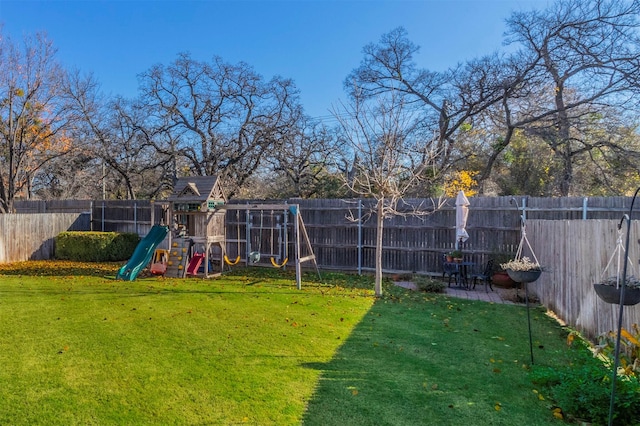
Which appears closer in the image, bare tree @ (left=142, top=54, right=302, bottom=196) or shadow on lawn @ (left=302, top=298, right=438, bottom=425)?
shadow on lawn @ (left=302, top=298, right=438, bottom=425)

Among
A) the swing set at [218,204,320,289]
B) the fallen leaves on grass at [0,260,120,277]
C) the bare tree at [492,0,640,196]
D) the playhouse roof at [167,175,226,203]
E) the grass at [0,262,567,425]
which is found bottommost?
the fallen leaves on grass at [0,260,120,277]

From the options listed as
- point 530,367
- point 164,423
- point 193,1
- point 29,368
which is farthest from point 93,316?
point 193,1

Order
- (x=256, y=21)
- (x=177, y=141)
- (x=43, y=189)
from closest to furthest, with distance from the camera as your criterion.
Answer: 1. (x=256, y=21)
2. (x=177, y=141)
3. (x=43, y=189)

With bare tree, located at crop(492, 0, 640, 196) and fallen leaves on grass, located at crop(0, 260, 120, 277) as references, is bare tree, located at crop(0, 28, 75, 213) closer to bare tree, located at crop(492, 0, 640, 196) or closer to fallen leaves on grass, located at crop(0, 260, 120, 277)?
fallen leaves on grass, located at crop(0, 260, 120, 277)

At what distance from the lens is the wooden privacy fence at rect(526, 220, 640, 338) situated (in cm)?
355

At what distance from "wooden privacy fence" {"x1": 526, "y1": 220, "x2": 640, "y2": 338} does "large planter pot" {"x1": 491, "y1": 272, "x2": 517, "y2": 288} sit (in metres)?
1.29

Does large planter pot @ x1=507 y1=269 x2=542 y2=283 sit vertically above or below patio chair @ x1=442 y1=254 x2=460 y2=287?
above

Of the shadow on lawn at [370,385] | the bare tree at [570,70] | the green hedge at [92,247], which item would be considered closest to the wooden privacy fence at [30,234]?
the green hedge at [92,247]

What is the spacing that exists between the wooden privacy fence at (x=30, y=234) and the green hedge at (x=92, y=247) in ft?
1.35

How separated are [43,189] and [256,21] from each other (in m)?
15.7

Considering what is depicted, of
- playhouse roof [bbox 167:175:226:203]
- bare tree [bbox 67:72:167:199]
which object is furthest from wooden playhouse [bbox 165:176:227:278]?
bare tree [bbox 67:72:167:199]

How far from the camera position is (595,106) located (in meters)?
11.4

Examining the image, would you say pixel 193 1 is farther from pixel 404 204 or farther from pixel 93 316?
pixel 93 316

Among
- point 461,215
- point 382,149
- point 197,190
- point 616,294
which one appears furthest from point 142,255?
point 616,294
